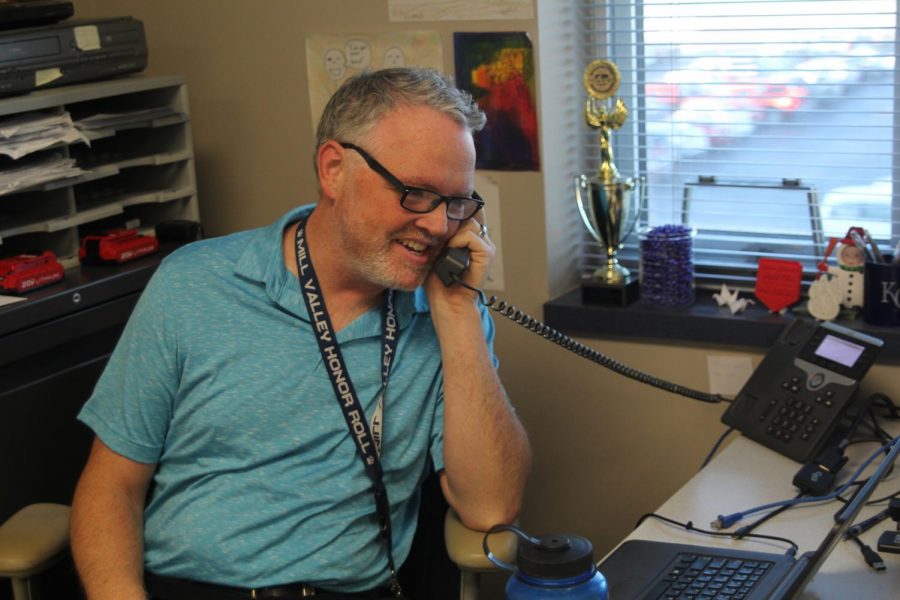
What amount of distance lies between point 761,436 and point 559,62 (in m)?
0.91

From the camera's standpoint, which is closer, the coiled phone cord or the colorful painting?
the coiled phone cord

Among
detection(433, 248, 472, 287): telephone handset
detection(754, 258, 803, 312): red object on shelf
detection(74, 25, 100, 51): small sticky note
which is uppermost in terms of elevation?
detection(74, 25, 100, 51): small sticky note

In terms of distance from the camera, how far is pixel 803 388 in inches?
82.7

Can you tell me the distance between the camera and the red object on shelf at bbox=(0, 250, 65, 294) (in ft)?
7.64

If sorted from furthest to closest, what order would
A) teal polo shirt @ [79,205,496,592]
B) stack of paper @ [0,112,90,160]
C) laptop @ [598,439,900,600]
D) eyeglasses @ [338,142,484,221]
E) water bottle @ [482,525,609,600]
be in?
stack of paper @ [0,112,90,160] < teal polo shirt @ [79,205,496,592] < eyeglasses @ [338,142,484,221] < laptop @ [598,439,900,600] < water bottle @ [482,525,609,600]

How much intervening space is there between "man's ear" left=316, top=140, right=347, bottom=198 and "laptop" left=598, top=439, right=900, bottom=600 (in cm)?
70

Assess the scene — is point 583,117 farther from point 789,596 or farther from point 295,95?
point 789,596

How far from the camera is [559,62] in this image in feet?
8.31

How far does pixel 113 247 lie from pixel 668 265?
1150mm

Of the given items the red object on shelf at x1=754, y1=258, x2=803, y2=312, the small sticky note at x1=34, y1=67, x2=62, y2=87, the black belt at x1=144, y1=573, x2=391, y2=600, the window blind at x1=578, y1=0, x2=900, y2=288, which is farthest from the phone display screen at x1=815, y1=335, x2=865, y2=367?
the small sticky note at x1=34, y1=67, x2=62, y2=87

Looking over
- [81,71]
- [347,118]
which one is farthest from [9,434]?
[347,118]

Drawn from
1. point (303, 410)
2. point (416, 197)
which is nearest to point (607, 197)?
point (416, 197)

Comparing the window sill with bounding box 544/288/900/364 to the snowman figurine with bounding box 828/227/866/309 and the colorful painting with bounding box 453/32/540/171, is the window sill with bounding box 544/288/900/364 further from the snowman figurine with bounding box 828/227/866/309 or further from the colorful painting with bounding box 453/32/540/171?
the colorful painting with bounding box 453/32/540/171

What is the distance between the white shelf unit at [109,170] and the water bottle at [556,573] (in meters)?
1.46
